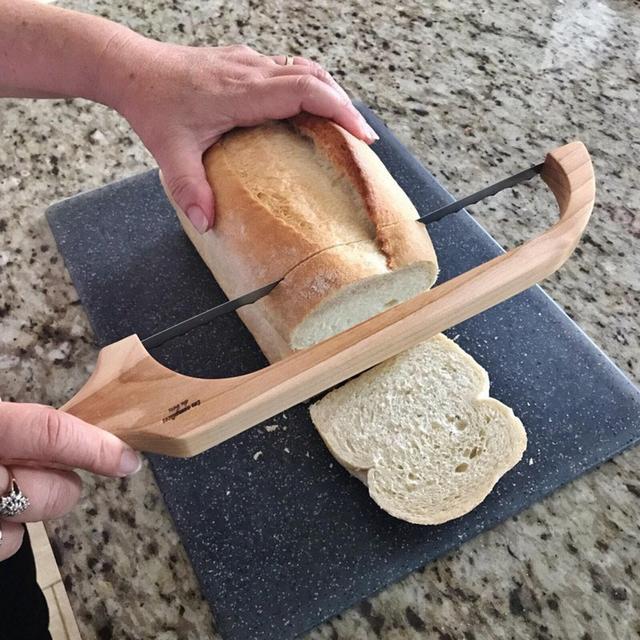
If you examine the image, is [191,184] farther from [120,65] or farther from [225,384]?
[225,384]

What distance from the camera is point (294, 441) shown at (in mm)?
1163

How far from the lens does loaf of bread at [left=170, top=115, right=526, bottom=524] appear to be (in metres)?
1.05

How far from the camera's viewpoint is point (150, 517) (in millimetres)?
1106

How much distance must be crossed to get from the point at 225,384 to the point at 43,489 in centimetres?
26

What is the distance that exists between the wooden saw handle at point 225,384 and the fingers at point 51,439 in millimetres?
28

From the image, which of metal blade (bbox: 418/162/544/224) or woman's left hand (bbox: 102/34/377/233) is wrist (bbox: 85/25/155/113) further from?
metal blade (bbox: 418/162/544/224)

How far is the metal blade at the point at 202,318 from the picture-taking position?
0.94 m

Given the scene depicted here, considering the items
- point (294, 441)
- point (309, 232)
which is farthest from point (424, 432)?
point (309, 232)

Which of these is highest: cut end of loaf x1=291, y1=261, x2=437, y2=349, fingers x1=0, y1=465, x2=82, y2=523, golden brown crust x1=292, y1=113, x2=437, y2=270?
golden brown crust x1=292, y1=113, x2=437, y2=270

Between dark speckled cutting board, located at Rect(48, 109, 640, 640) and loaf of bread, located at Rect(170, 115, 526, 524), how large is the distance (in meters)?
0.05

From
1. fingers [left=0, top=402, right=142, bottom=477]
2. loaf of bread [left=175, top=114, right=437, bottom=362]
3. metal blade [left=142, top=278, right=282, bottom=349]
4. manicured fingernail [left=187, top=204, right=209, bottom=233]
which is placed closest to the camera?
fingers [left=0, top=402, right=142, bottom=477]

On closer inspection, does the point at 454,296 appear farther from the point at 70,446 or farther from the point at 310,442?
the point at 70,446

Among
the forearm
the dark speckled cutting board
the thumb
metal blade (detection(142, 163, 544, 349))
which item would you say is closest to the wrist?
the forearm

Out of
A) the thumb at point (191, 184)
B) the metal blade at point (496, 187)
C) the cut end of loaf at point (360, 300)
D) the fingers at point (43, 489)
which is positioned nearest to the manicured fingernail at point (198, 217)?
the thumb at point (191, 184)
